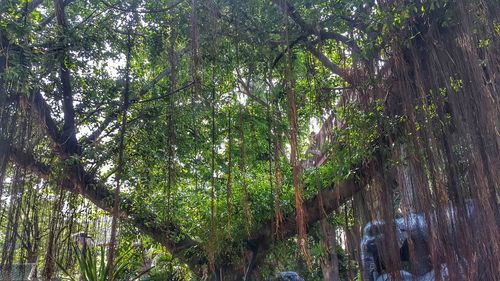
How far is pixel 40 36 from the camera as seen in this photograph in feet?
10.8

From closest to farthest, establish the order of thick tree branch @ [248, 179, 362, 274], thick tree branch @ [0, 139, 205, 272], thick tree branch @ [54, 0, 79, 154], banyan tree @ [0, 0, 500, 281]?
banyan tree @ [0, 0, 500, 281] → thick tree branch @ [0, 139, 205, 272] → thick tree branch @ [54, 0, 79, 154] → thick tree branch @ [248, 179, 362, 274]

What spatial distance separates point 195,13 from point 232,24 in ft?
1.58

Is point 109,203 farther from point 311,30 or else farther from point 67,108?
point 311,30

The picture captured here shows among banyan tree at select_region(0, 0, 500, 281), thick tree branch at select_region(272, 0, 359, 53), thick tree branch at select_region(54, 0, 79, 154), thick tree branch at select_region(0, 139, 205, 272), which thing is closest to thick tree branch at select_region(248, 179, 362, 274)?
banyan tree at select_region(0, 0, 500, 281)

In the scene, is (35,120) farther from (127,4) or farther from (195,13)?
(195,13)

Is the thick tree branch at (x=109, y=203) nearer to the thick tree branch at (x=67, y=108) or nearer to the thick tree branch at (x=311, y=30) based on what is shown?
the thick tree branch at (x=67, y=108)

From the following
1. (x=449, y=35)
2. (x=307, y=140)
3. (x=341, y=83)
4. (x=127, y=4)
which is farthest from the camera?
(x=307, y=140)

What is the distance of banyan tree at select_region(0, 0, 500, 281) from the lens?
8.67 ft

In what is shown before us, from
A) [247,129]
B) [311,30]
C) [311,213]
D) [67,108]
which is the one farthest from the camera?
[247,129]

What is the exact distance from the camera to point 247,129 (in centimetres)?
442

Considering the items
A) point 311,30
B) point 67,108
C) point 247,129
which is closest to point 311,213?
point 247,129

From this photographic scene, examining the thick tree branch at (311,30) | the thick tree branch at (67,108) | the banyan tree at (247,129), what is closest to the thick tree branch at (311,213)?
the banyan tree at (247,129)

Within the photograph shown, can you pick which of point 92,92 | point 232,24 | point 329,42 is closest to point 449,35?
point 329,42

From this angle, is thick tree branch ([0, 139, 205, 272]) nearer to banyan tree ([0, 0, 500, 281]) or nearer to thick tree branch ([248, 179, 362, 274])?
banyan tree ([0, 0, 500, 281])
